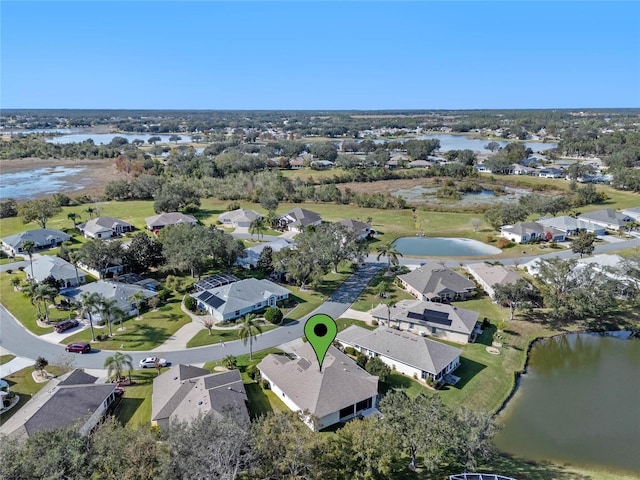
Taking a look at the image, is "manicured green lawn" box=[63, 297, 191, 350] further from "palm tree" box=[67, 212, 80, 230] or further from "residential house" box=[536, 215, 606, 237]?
"residential house" box=[536, 215, 606, 237]

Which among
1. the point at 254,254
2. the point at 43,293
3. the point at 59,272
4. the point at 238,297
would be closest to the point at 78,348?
the point at 43,293

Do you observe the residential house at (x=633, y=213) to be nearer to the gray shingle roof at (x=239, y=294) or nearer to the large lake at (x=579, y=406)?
the large lake at (x=579, y=406)

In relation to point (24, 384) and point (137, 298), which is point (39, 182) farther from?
point (24, 384)

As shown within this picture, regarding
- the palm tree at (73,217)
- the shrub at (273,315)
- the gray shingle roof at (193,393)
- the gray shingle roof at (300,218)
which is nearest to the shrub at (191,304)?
the shrub at (273,315)

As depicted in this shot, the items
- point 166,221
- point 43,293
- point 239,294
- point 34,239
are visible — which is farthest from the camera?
point 166,221

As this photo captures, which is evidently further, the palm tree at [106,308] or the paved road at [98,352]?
the palm tree at [106,308]

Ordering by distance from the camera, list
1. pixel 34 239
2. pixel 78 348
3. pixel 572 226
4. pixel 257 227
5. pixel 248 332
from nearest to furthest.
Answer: pixel 248 332 < pixel 78 348 < pixel 34 239 < pixel 257 227 < pixel 572 226
